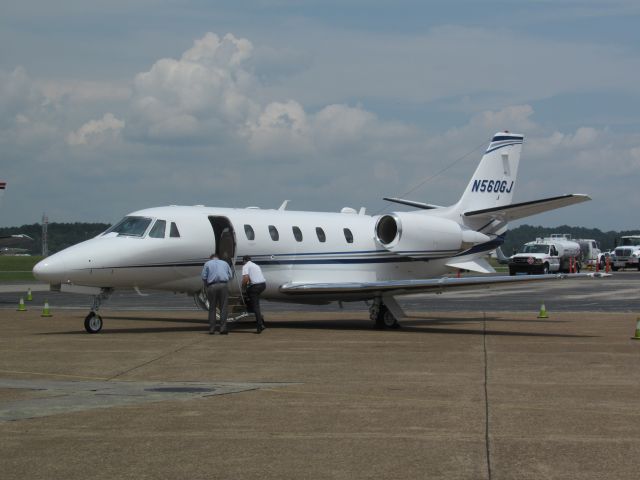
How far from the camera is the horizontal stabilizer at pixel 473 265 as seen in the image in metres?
26.3

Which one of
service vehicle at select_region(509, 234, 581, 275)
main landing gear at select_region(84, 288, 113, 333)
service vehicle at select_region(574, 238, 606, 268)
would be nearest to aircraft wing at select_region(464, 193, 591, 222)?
main landing gear at select_region(84, 288, 113, 333)

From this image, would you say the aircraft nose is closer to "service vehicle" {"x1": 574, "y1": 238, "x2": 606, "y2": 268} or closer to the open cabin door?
the open cabin door

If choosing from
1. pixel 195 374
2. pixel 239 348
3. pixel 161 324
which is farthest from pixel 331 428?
A: pixel 161 324

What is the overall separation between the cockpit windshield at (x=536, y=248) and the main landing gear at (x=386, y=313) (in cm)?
4692

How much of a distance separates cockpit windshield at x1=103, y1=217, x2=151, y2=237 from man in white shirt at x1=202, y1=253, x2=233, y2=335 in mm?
1673

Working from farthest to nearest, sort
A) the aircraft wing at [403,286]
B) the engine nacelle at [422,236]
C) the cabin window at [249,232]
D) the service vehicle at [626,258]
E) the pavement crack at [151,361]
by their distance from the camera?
the service vehicle at [626,258]
the engine nacelle at [422,236]
the cabin window at [249,232]
the aircraft wing at [403,286]
the pavement crack at [151,361]

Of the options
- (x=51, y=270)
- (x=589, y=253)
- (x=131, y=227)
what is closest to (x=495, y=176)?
(x=131, y=227)

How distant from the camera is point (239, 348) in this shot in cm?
1800

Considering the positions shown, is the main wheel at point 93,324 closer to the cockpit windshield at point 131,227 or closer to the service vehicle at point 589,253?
the cockpit windshield at point 131,227

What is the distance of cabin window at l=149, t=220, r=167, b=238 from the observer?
21672 millimetres

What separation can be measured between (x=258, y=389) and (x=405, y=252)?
13130mm

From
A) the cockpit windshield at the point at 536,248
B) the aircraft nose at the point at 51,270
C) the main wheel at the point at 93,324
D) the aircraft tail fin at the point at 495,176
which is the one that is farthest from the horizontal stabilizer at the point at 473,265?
the cockpit windshield at the point at 536,248

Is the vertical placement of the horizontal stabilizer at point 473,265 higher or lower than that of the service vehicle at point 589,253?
lower

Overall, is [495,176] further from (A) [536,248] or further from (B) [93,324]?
(A) [536,248]
